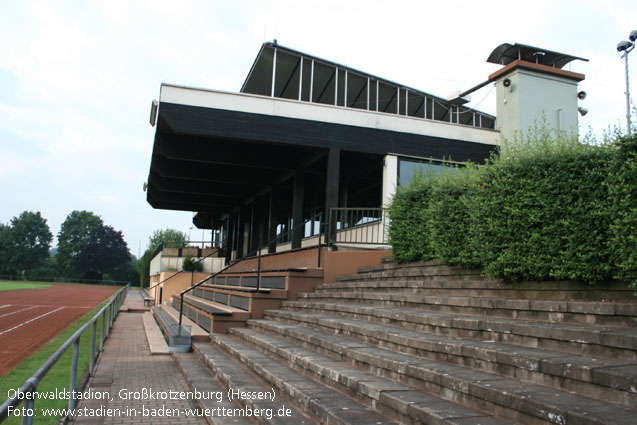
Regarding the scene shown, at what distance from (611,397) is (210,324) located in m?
7.84

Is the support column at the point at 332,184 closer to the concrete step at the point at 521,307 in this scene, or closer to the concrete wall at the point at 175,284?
the concrete step at the point at 521,307

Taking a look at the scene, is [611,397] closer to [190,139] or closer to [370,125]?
[370,125]

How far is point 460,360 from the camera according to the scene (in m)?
3.96

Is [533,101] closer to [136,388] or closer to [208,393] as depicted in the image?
[208,393]

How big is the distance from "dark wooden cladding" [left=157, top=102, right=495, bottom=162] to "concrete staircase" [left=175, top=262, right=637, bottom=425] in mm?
6343

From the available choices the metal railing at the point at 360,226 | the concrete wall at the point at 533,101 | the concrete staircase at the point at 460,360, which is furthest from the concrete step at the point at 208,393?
the concrete wall at the point at 533,101

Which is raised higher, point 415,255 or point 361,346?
point 415,255

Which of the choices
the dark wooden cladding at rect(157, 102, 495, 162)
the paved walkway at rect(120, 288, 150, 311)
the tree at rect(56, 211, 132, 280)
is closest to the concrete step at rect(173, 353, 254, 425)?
the dark wooden cladding at rect(157, 102, 495, 162)

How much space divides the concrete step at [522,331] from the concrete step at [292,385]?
1.10 metres

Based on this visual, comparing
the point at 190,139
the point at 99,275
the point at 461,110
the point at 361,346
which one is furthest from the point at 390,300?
the point at 99,275

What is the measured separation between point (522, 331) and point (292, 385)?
2143mm

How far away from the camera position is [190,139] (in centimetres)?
1350

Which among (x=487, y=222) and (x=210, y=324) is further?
(x=210, y=324)

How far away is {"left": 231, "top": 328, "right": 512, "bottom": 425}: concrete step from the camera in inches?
120
